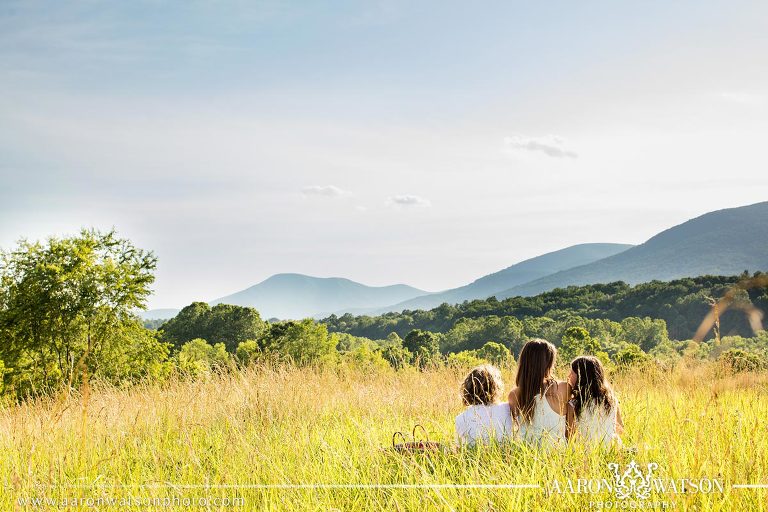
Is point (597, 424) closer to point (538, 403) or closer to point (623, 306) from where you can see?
point (538, 403)

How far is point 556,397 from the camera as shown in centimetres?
481

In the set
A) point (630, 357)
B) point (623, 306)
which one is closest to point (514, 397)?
point (630, 357)

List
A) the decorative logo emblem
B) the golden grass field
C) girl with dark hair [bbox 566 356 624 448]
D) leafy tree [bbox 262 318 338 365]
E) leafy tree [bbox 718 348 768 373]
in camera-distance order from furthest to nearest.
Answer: leafy tree [bbox 262 318 338 365] → leafy tree [bbox 718 348 768 373] → girl with dark hair [bbox 566 356 624 448] → the golden grass field → the decorative logo emblem

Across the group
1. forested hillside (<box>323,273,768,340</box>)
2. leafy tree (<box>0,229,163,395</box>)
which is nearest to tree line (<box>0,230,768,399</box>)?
leafy tree (<box>0,229,163,395</box>)

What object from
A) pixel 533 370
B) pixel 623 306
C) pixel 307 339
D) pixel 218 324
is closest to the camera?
pixel 533 370

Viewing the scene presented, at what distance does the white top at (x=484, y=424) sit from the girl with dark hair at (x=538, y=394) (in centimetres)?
10

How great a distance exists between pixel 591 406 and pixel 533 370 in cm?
56

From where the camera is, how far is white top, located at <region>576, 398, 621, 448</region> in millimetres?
4309

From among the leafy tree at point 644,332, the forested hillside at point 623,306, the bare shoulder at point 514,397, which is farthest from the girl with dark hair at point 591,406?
the forested hillside at point 623,306

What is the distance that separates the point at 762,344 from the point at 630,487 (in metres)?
60.2

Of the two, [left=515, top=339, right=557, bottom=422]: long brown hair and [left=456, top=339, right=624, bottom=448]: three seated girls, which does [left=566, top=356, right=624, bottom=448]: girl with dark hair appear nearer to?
[left=456, top=339, right=624, bottom=448]: three seated girls

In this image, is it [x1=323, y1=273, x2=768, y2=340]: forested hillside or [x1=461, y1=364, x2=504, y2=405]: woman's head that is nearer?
[x1=461, y1=364, x2=504, y2=405]: woman's head

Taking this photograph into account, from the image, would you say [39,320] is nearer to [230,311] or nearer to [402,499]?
[402,499]

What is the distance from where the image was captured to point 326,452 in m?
4.51
